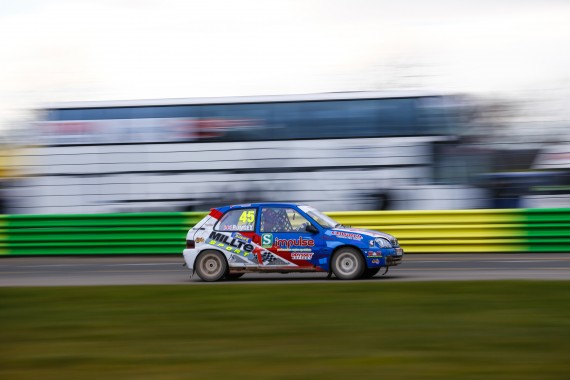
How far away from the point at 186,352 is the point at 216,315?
77.9 inches

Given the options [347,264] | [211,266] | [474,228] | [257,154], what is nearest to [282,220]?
[347,264]

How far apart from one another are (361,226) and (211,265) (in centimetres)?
828

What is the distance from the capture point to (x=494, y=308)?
8961 millimetres

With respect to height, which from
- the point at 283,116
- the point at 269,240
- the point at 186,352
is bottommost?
the point at 186,352

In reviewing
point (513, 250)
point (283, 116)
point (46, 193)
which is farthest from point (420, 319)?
point (46, 193)

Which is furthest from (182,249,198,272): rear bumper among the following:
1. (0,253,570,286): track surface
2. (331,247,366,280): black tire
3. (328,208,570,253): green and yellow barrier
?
(328,208,570,253): green and yellow barrier

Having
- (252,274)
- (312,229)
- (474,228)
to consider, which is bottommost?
(252,274)

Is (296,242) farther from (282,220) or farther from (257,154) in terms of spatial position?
(257,154)

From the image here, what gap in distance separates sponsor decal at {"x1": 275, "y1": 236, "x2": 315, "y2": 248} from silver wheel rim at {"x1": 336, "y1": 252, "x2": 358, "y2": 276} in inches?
19.1

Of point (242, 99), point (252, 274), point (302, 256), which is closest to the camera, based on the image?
point (302, 256)

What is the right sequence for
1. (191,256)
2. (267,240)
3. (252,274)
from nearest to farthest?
(267,240) → (191,256) → (252,274)

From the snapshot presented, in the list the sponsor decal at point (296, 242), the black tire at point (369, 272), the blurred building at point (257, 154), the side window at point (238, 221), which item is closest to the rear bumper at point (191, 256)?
the side window at point (238, 221)

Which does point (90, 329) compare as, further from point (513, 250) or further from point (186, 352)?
point (513, 250)

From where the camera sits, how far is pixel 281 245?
552 inches
